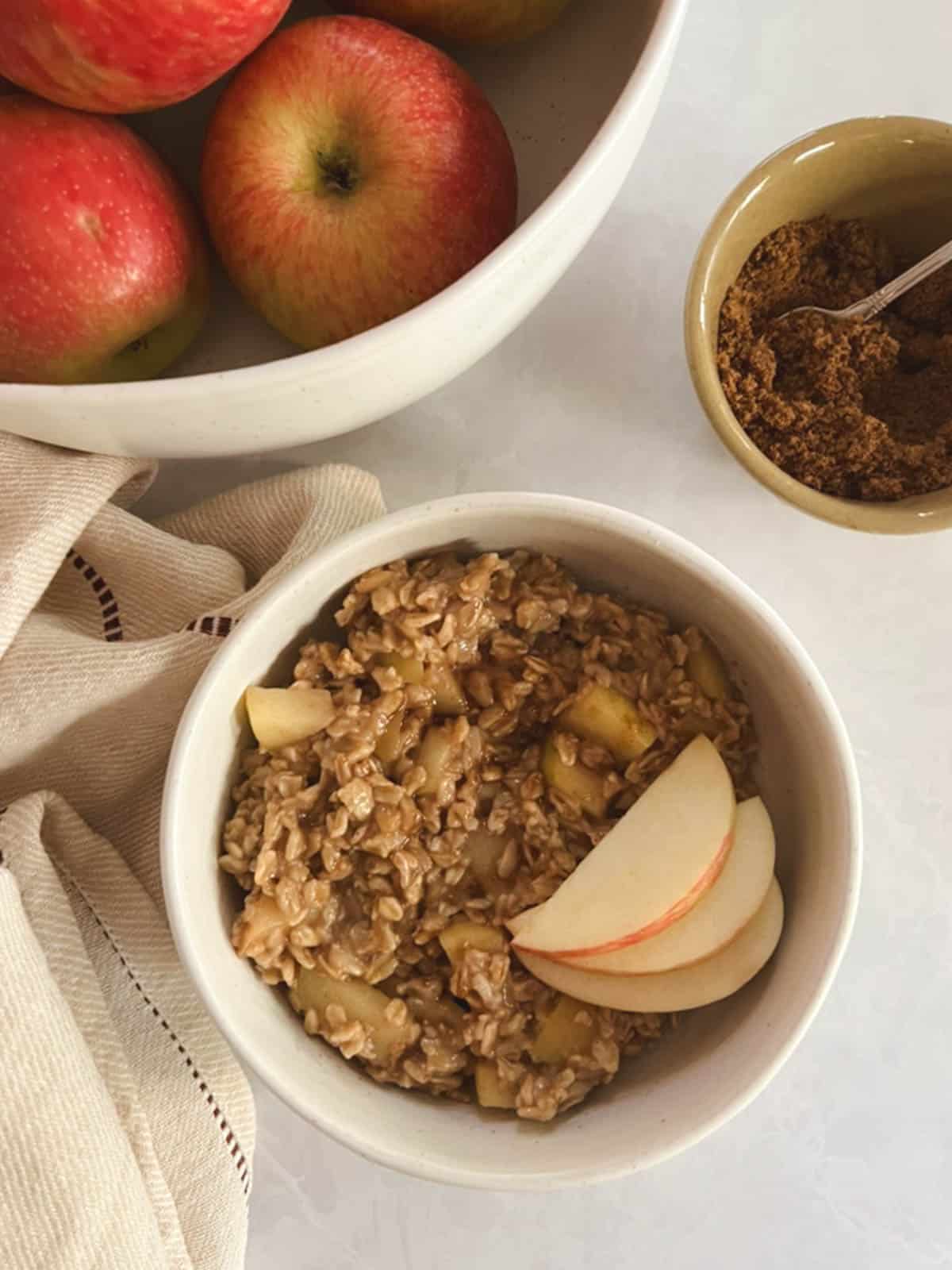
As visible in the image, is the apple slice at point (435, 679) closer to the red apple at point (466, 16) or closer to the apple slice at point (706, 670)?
the apple slice at point (706, 670)

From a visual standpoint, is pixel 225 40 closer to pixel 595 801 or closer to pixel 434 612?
pixel 434 612

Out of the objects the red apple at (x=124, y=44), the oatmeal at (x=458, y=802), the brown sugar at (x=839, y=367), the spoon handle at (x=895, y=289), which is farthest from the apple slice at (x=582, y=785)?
the red apple at (x=124, y=44)

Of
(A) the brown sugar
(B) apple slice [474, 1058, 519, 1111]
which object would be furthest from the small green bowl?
(B) apple slice [474, 1058, 519, 1111]

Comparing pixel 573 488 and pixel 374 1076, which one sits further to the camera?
pixel 573 488

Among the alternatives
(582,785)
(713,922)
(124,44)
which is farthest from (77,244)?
(713,922)

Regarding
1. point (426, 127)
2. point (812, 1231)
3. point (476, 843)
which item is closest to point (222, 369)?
point (426, 127)
